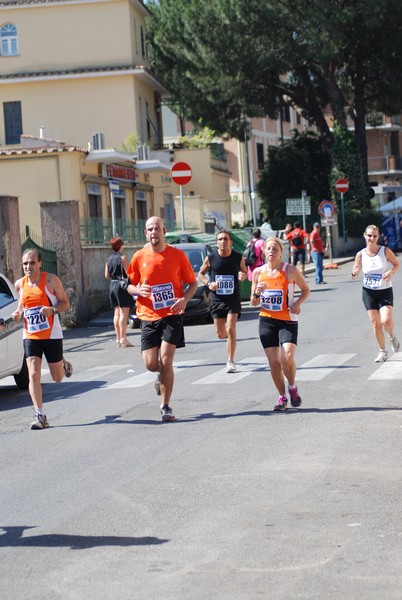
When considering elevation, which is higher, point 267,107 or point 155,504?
point 267,107

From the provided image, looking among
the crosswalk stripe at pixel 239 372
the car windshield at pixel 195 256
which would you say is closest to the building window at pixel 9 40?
the car windshield at pixel 195 256

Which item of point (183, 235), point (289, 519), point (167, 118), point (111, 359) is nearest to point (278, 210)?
point (167, 118)

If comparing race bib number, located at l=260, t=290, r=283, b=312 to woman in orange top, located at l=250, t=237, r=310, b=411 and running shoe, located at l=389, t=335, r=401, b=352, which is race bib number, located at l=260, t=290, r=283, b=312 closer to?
woman in orange top, located at l=250, t=237, r=310, b=411

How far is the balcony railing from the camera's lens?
9656cm

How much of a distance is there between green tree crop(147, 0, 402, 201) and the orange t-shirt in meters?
42.0

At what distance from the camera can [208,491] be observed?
8508 millimetres

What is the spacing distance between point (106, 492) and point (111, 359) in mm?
11136

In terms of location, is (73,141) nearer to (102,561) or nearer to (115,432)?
(115,432)

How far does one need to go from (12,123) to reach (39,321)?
41141 millimetres

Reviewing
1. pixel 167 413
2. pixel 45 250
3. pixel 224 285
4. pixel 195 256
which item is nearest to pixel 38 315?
pixel 167 413

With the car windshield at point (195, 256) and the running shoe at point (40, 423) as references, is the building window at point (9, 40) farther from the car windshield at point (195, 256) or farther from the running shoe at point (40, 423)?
the running shoe at point (40, 423)

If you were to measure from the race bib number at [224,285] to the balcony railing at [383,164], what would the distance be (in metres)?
81.8

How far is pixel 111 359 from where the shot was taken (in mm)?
19781

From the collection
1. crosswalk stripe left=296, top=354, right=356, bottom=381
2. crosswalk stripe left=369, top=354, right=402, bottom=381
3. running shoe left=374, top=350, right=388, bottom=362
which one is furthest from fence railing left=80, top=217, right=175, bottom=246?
crosswalk stripe left=369, top=354, right=402, bottom=381
